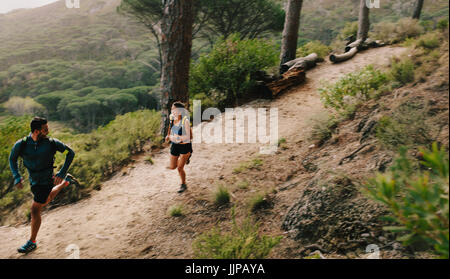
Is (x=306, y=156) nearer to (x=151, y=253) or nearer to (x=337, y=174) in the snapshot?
(x=337, y=174)

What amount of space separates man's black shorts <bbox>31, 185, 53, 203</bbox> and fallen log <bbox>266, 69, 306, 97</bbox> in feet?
19.0

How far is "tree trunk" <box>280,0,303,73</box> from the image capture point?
9.09m

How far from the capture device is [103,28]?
74.2 m

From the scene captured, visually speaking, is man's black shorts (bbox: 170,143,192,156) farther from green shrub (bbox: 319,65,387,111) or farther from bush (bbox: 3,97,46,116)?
bush (bbox: 3,97,46,116)

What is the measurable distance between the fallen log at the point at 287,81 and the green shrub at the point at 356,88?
273 centimetres

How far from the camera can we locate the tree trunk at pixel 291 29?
29.8ft

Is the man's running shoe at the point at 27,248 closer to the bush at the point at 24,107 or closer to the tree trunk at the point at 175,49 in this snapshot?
the tree trunk at the point at 175,49

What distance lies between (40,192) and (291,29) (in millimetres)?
8976

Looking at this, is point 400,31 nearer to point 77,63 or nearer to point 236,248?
point 236,248

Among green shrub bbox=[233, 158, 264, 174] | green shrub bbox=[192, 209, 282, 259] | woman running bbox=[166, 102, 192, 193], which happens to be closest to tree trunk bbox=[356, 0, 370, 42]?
green shrub bbox=[233, 158, 264, 174]

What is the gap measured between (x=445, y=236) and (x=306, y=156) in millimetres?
2827

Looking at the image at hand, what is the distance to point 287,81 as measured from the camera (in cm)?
761

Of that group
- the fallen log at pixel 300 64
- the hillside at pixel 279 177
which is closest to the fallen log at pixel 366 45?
the hillside at pixel 279 177

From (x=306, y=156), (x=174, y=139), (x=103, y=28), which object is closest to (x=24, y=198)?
(x=174, y=139)
